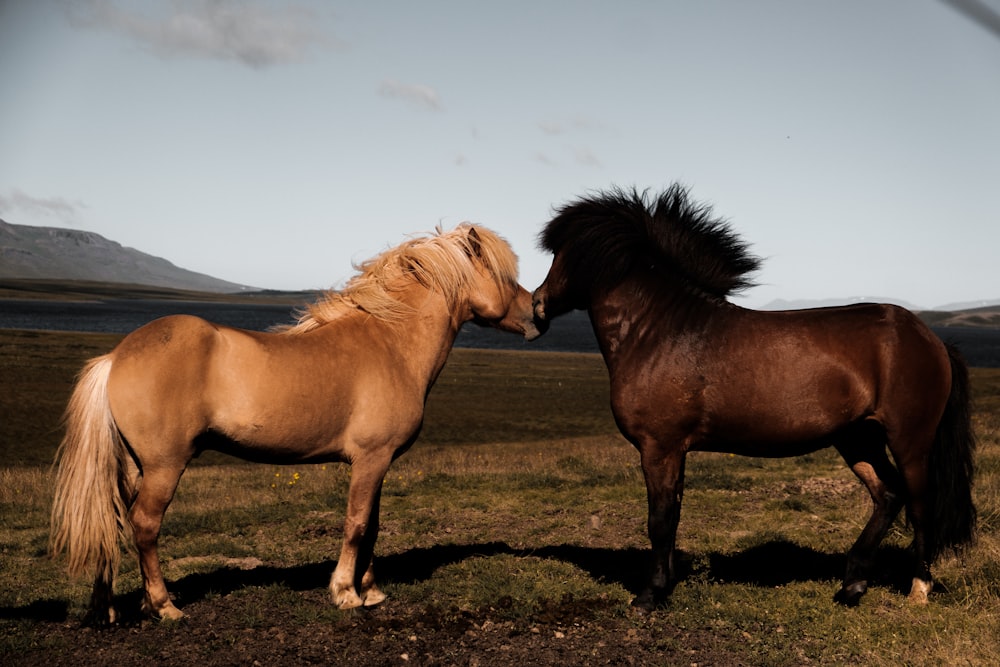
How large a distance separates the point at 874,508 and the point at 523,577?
3.08 m

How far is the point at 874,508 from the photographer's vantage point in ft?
21.2

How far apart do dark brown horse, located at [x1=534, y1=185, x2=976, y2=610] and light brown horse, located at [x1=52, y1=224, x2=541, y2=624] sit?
47.1 inches

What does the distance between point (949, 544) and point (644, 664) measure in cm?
301

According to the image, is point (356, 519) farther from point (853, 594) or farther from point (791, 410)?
point (853, 594)

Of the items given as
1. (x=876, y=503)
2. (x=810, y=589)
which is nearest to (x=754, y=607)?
(x=810, y=589)

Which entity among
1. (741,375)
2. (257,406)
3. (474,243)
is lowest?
(257,406)

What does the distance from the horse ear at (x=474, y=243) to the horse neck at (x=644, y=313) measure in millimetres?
1089

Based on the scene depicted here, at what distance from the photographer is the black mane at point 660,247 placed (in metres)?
6.55

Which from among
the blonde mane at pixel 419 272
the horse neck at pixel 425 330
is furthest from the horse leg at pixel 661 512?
the blonde mane at pixel 419 272

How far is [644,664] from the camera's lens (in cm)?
511

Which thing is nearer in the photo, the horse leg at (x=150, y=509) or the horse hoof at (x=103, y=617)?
the horse leg at (x=150, y=509)

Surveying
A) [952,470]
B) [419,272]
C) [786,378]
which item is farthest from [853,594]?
[419,272]

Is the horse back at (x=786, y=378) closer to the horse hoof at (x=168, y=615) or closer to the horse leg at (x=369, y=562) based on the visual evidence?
the horse leg at (x=369, y=562)

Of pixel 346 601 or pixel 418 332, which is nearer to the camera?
pixel 346 601
